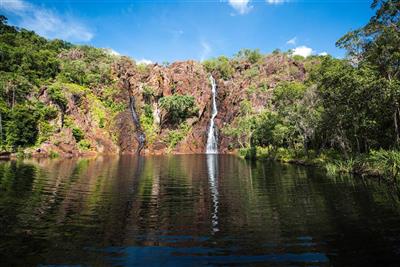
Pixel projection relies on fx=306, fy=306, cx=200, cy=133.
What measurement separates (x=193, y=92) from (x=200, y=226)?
92.3m

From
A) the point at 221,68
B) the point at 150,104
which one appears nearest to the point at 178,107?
the point at 150,104

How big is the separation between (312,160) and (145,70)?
3055 inches

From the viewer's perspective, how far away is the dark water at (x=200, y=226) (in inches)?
397

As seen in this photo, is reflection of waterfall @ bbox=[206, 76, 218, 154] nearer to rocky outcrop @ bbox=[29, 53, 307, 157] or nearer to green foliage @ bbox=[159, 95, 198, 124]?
rocky outcrop @ bbox=[29, 53, 307, 157]

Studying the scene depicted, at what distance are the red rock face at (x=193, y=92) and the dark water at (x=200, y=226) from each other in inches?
2820

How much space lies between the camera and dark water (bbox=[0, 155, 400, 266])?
10086mm

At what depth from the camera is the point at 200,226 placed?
13.9 m

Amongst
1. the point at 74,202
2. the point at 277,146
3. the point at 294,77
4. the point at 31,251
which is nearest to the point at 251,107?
the point at 294,77

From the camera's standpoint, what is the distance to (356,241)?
1152 cm

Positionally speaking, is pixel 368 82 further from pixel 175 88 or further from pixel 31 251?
pixel 175 88

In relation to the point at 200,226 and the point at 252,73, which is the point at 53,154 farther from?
the point at 252,73

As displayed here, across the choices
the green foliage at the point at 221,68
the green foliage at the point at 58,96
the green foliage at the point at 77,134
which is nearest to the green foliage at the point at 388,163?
the green foliage at the point at 77,134

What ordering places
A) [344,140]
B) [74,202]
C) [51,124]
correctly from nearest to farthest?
[74,202], [344,140], [51,124]

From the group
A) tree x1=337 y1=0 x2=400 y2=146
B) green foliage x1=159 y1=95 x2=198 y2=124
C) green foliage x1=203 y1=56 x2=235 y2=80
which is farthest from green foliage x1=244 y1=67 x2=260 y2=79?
tree x1=337 y1=0 x2=400 y2=146
